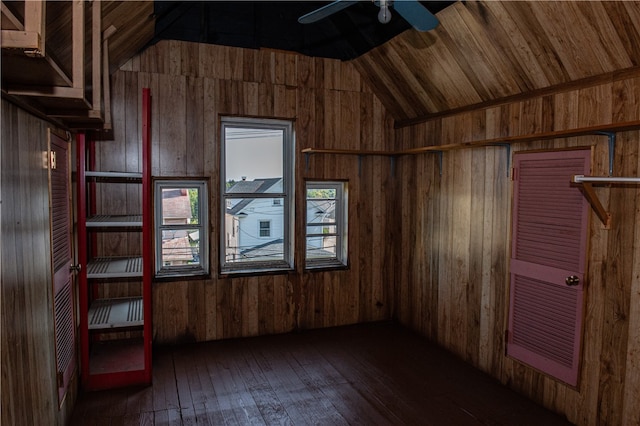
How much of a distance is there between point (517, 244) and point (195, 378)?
109 inches

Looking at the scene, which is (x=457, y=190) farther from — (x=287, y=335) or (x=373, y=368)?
(x=287, y=335)

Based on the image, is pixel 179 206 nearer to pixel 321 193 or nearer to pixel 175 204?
pixel 175 204

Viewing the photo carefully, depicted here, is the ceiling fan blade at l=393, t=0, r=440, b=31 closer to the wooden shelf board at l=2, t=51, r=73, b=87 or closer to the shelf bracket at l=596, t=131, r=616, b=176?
the shelf bracket at l=596, t=131, r=616, b=176

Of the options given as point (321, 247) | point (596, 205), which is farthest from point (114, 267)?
point (596, 205)

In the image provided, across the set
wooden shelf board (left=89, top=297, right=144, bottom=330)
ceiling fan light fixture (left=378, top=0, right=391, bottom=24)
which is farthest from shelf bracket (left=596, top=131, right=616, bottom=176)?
wooden shelf board (left=89, top=297, right=144, bottom=330)

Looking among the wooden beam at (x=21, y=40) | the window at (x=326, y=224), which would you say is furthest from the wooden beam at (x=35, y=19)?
the window at (x=326, y=224)

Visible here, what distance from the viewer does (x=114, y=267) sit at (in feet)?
11.3

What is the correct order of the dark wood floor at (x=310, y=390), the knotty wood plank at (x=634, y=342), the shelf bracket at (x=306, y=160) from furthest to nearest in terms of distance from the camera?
the shelf bracket at (x=306, y=160) < the dark wood floor at (x=310, y=390) < the knotty wood plank at (x=634, y=342)

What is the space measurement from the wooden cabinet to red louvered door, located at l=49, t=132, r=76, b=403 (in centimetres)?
11

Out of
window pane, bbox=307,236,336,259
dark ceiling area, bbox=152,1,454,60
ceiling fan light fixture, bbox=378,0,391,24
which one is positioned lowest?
window pane, bbox=307,236,336,259

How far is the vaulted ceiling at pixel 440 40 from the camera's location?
2586mm

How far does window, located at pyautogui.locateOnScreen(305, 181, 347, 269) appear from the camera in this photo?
4758 mm

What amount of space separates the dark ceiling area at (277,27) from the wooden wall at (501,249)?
1060 mm

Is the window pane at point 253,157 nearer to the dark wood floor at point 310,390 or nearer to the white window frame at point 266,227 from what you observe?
the white window frame at point 266,227
